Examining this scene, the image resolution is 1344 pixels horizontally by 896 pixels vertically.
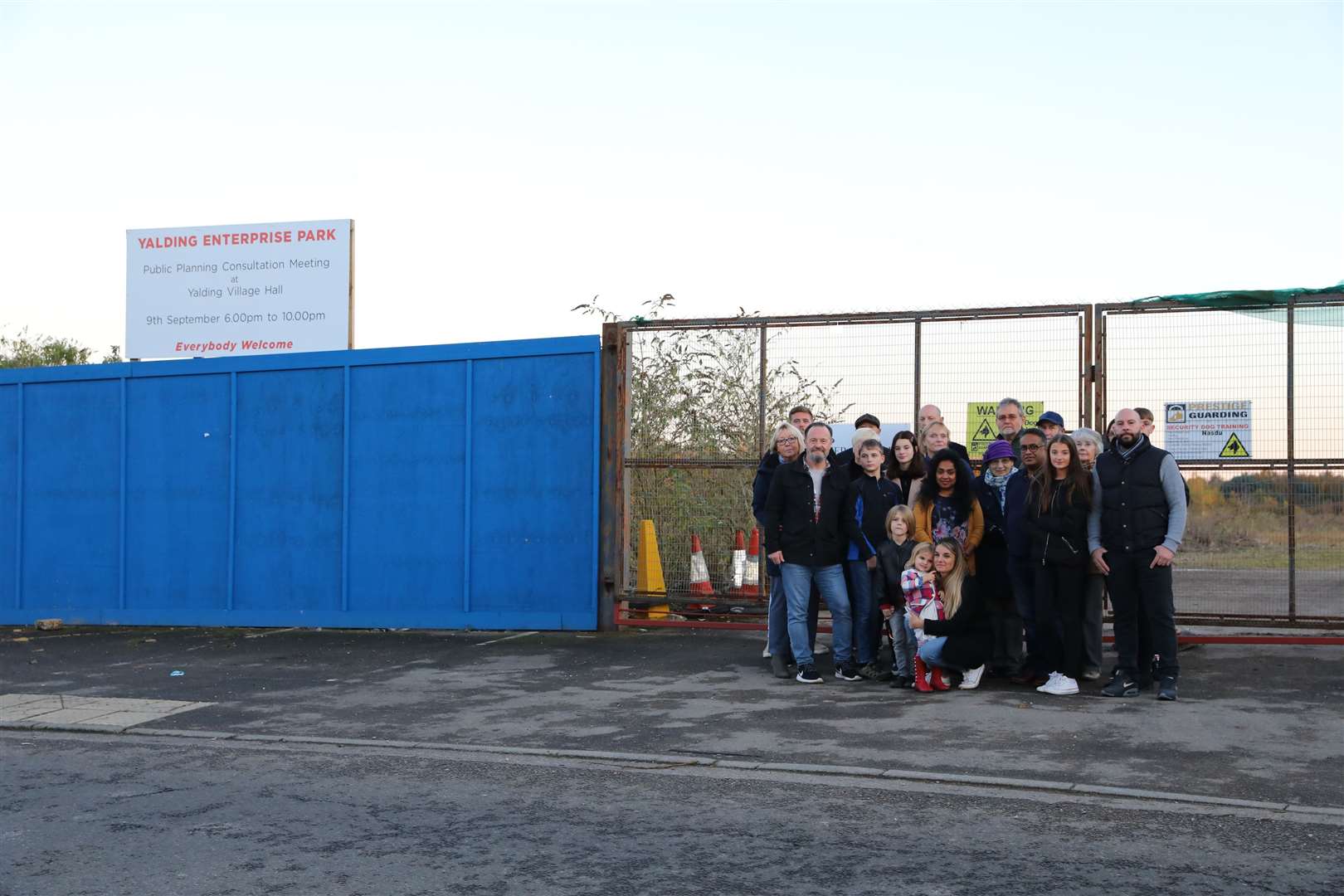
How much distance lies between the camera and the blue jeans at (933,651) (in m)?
8.48

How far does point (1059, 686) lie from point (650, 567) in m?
4.86

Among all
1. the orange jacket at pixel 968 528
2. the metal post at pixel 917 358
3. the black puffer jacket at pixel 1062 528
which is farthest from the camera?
the metal post at pixel 917 358

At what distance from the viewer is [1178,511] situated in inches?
321

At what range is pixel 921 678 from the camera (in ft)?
28.0

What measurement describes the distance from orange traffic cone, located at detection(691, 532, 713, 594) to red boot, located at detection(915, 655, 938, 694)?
11.5 ft

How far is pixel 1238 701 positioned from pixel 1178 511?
1.21 metres

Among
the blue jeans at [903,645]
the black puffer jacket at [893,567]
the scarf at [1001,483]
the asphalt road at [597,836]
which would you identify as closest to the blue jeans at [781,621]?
the black puffer jacket at [893,567]

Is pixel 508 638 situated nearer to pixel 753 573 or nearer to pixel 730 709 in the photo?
pixel 753 573

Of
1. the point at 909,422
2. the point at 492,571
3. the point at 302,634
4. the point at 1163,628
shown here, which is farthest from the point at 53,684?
the point at 1163,628

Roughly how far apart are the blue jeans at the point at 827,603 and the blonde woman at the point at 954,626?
664mm

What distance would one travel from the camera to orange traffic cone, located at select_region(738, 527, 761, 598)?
11695mm

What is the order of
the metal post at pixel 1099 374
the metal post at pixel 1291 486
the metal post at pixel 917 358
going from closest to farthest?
the metal post at pixel 1291 486
the metal post at pixel 1099 374
the metal post at pixel 917 358

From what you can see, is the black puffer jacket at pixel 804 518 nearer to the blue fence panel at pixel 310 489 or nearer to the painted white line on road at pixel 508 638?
the blue fence panel at pixel 310 489

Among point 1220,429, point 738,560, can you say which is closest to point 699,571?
point 738,560
